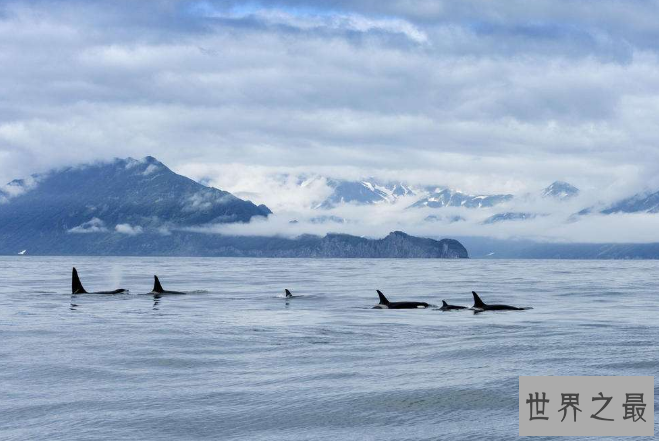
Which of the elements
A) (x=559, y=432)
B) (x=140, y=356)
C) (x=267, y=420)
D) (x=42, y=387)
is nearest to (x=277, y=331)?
(x=140, y=356)

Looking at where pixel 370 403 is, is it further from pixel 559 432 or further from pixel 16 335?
pixel 16 335

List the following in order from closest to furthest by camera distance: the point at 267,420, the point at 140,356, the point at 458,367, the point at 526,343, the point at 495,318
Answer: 1. the point at 267,420
2. the point at 458,367
3. the point at 140,356
4. the point at 526,343
5. the point at 495,318

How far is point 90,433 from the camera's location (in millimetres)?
18516

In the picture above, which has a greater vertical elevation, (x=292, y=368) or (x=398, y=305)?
(x=398, y=305)

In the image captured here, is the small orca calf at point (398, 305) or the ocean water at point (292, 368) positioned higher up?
the small orca calf at point (398, 305)

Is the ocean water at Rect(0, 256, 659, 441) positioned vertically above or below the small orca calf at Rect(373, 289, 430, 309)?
below

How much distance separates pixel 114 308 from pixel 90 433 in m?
35.6

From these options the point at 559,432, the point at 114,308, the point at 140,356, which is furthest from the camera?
the point at 114,308

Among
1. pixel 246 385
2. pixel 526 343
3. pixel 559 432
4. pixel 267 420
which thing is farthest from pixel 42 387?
pixel 526 343

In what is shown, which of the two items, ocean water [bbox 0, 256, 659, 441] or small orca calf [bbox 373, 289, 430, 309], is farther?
small orca calf [bbox 373, 289, 430, 309]

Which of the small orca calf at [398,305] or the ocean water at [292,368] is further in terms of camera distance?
the small orca calf at [398,305]

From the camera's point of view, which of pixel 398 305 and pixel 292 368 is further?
pixel 398 305

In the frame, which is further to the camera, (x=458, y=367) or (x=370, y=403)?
(x=458, y=367)

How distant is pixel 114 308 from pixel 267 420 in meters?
35.4
